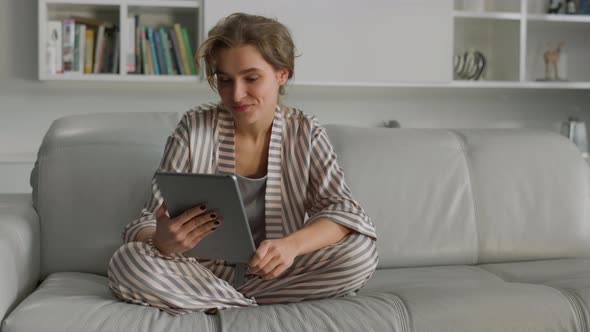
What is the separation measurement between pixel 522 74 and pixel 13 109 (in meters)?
2.36

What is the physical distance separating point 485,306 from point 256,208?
0.59 metres

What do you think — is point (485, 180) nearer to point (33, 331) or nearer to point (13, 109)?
point (33, 331)

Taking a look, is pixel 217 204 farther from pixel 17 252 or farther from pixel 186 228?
pixel 17 252

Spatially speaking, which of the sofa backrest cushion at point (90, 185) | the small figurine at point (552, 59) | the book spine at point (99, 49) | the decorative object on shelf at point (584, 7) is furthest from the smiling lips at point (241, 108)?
the decorative object on shelf at point (584, 7)

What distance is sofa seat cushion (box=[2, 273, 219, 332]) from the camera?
1558 millimetres

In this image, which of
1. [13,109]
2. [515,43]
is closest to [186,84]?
[13,109]

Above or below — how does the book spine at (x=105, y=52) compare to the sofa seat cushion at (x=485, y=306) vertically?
above

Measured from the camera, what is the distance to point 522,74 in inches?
153

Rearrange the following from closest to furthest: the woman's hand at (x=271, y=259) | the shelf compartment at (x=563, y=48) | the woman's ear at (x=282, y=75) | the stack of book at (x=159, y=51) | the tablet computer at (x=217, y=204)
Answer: the tablet computer at (x=217, y=204) → the woman's hand at (x=271, y=259) → the woman's ear at (x=282, y=75) → the stack of book at (x=159, y=51) → the shelf compartment at (x=563, y=48)

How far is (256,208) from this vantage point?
1.98 metres

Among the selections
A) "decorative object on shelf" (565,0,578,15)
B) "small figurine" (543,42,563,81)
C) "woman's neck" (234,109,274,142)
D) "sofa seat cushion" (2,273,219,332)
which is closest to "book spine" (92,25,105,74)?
"woman's neck" (234,109,274,142)

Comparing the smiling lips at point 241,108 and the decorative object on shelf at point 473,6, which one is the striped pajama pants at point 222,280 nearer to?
the smiling lips at point 241,108

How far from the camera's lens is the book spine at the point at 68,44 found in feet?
11.3

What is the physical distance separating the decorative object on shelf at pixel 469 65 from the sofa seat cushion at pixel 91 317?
8.62 feet
